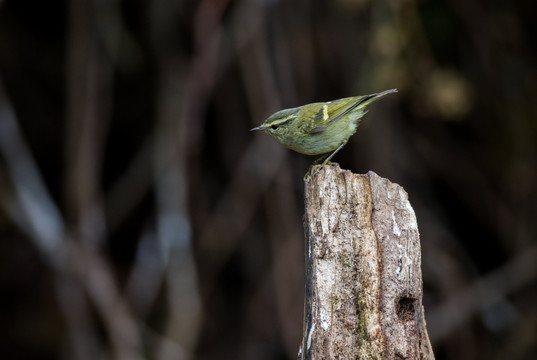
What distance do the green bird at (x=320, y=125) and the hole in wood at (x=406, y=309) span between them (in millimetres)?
1416

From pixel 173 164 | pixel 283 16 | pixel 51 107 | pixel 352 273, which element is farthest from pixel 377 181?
pixel 51 107

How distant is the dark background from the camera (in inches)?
206

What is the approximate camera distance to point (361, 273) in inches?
90.4

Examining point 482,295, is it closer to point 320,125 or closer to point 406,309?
point 320,125

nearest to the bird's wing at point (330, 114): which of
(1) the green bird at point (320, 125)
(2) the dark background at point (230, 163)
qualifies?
(1) the green bird at point (320, 125)

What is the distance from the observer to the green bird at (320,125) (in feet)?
11.9

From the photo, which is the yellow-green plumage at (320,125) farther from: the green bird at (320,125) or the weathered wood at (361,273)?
the weathered wood at (361,273)

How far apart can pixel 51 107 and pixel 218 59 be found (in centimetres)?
173

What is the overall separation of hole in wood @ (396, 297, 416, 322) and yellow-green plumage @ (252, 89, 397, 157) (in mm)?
1497

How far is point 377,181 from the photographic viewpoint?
2441 millimetres

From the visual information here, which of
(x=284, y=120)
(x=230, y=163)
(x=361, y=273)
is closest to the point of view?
(x=361, y=273)

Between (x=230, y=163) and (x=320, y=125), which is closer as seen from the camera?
(x=320, y=125)

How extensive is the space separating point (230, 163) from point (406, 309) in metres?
3.67

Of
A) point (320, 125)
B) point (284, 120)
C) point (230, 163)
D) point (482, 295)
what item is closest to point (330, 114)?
point (320, 125)
